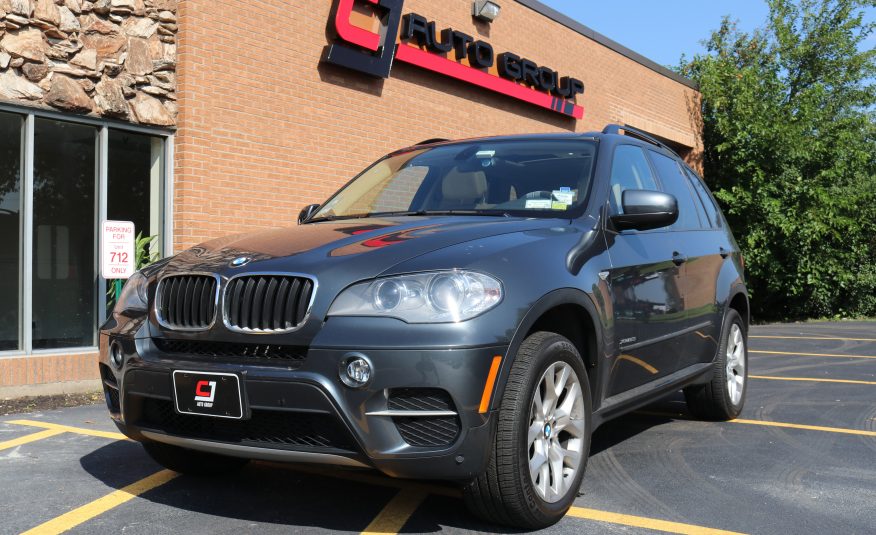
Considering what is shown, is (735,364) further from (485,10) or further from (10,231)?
(485,10)

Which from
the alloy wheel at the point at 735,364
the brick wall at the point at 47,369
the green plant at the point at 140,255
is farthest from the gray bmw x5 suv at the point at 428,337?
the green plant at the point at 140,255

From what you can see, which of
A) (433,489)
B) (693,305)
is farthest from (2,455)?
(693,305)

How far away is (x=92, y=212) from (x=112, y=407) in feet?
16.6

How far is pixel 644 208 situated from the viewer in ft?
14.6

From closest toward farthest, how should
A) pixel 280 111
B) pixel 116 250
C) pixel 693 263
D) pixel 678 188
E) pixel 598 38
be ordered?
pixel 693 263, pixel 678 188, pixel 116 250, pixel 280 111, pixel 598 38

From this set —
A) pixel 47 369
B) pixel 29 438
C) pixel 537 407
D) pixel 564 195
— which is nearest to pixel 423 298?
pixel 537 407

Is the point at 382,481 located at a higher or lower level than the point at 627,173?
lower

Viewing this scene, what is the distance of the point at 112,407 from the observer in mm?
4066

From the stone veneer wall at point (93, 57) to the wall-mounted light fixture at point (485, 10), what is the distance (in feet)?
18.8

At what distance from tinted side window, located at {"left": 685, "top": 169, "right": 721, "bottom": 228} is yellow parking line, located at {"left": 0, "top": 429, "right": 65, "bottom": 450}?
473 centimetres

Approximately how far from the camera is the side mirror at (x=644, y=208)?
14.6 ft

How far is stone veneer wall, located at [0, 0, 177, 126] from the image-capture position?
25.6ft

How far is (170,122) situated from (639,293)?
19.9ft

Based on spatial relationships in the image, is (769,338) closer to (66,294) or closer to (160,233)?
(160,233)
